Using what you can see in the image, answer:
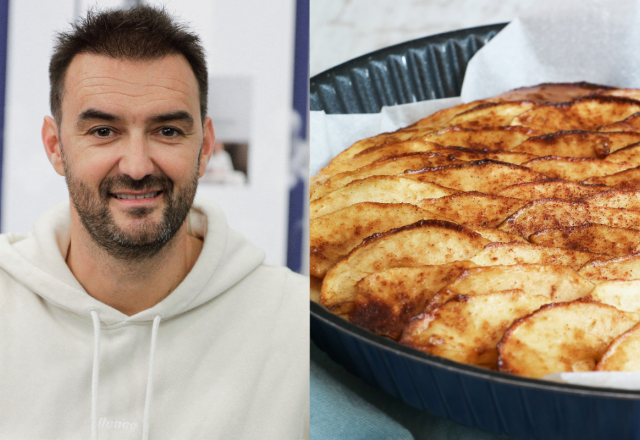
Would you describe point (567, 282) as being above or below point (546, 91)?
below


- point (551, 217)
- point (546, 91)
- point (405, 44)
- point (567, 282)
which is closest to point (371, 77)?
point (405, 44)

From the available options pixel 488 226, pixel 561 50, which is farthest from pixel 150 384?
pixel 561 50

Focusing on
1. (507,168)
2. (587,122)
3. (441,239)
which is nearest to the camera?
(441,239)

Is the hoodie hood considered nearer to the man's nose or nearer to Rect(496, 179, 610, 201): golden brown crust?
the man's nose

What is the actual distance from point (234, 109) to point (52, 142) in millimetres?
175

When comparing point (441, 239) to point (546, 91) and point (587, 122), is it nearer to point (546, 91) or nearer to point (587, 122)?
point (587, 122)

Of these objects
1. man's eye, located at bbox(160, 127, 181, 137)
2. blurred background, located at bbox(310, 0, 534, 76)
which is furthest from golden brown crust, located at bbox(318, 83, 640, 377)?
blurred background, located at bbox(310, 0, 534, 76)

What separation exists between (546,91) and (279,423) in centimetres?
90

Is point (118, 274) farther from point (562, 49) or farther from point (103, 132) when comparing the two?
point (562, 49)

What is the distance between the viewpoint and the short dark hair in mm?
582

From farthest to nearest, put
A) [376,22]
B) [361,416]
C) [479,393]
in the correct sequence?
[376,22], [361,416], [479,393]

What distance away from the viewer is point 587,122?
1.06 m

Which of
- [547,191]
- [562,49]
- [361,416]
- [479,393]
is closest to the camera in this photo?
[479,393]

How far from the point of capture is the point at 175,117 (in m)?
0.59
